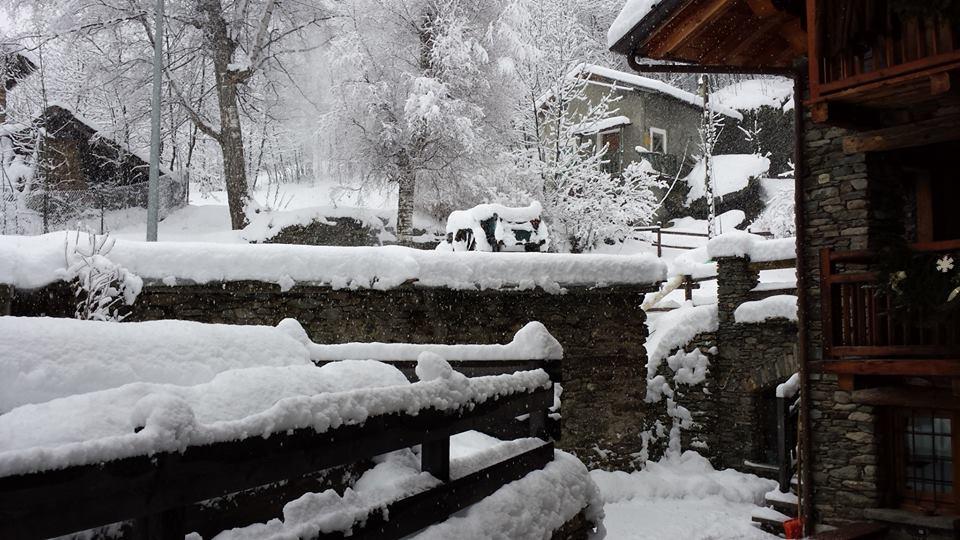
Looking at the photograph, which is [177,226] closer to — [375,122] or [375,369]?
[375,122]

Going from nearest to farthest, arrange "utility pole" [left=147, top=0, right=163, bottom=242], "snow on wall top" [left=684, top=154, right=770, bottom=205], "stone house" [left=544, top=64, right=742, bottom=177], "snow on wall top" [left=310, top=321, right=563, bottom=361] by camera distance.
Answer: "snow on wall top" [left=310, top=321, right=563, bottom=361]
"utility pole" [left=147, top=0, right=163, bottom=242]
"stone house" [left=544, top=64, right=742, bottom=177]
"snow on wall top" [left=684, top=154, right=770, bottom=205]

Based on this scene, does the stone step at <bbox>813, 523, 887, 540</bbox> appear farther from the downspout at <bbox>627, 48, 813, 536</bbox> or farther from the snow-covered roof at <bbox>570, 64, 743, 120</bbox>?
the snow-covered roof at <bbox>570, 64, 743, 120</bbox>

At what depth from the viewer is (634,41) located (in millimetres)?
8930

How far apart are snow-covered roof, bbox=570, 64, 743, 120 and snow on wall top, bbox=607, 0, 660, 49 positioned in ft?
40.4

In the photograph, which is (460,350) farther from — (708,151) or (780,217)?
(708,151)

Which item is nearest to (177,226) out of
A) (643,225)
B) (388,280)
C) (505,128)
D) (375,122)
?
(375,122)

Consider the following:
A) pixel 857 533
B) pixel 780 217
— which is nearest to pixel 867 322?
pixel 857 533

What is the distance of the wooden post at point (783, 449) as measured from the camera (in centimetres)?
1118

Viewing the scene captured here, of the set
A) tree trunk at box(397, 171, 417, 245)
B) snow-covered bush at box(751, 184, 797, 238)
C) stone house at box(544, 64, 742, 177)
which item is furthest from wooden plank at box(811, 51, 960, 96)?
stone house at box(544, 64, 742, 177)

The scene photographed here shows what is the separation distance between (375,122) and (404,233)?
2.93m

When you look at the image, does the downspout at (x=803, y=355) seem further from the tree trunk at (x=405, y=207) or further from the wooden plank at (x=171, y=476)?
the tree trunk at (x=405, y=207)

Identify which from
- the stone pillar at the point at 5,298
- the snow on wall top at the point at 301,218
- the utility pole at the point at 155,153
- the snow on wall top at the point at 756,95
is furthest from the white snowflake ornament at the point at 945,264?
the snow on wall top at the point at 756,95

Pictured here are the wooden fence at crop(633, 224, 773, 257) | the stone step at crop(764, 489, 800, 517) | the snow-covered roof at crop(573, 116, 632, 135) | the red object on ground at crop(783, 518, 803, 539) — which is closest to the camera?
the red object on ground at crop(783, 518, 803, 539)

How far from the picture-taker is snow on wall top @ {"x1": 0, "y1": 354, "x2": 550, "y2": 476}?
141 centimetres
